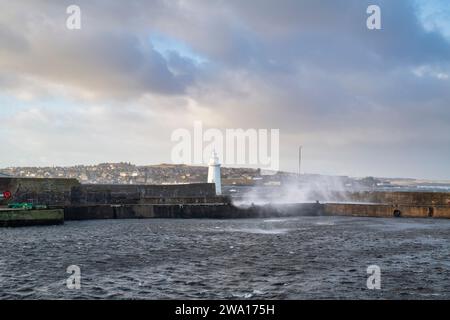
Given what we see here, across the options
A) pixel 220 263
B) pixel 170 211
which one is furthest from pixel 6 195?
pixel 220 263

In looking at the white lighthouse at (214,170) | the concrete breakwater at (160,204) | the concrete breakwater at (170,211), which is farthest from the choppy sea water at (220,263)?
the white lighthouse at (214,170)

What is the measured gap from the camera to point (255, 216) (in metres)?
52.6

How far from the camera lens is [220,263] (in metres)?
20.8

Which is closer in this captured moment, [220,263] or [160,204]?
[220,263]

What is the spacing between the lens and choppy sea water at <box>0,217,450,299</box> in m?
15.1

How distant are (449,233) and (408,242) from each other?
25.9 ft

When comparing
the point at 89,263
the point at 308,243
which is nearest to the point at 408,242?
the point at 308,243

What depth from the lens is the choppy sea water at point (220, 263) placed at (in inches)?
595
